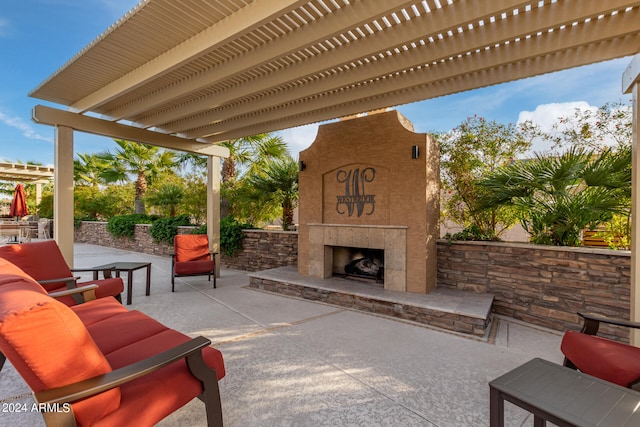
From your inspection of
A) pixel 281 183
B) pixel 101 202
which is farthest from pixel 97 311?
pixel 101 202

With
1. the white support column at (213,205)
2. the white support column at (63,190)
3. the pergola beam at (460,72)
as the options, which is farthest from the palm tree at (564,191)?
the white support column at (63,190)

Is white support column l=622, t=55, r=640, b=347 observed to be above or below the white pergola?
below

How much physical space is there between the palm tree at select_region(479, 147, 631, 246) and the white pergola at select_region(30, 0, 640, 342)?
82 cm

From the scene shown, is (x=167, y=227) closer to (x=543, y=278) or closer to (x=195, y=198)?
(x=195, y=198)

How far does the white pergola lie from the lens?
111 inches

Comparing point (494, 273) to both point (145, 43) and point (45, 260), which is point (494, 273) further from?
point (45, 260)

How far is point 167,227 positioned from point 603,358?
35.7 feet

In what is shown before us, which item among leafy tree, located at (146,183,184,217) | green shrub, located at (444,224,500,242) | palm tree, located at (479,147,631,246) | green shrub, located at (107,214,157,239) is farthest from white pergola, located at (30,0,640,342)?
green shrub, located at (107,214,157,239)

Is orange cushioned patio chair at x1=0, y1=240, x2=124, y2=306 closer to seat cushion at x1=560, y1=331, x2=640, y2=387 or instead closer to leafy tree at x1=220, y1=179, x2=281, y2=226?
leafy tree at x1=220, y1=179, x2=281, y2=226

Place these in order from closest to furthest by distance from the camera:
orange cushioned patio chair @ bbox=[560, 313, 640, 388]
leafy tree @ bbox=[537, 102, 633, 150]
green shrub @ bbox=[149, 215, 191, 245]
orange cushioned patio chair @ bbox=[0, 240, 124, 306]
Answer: orange cushioned patio chair @ bbox=[560, 313, 640, 388]
orange cushioned patio chair @ bbox=[0, 240, 124, 306]
leafy tree @ bbox=[537, 102, 633, 150]
green shrub @ bbox=[149, 215, 191, 245]

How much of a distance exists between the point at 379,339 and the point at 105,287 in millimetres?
3643

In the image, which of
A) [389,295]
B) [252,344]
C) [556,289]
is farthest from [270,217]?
[556,289]

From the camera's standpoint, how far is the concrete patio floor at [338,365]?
2.32 meters

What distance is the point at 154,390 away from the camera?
1676 millimetres
